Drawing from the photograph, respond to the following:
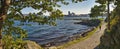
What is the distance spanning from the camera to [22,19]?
1155 centimetres

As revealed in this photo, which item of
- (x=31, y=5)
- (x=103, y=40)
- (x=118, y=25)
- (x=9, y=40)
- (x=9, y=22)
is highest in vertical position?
(x=31, y=5)

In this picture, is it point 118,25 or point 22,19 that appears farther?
point 118,25

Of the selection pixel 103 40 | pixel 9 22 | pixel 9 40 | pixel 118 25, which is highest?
pixel 9 22

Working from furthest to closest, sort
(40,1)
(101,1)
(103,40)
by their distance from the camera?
(101,1)
(103,40)
(40,1)

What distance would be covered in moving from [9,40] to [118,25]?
16.5 m

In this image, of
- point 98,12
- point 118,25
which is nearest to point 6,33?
point 118,25

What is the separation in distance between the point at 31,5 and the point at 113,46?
1751 centimetres

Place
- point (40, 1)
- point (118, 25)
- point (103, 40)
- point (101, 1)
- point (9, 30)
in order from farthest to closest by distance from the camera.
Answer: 1. point (101, 1)
2. point (103, 40)
3. point (118, 25)
4. point (9, 30)
5. point (40, 1)

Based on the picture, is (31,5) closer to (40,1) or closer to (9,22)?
(40,1)

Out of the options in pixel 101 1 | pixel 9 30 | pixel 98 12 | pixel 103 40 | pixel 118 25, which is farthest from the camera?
pixel 98 12

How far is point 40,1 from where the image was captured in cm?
1118

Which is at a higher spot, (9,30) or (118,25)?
A: (9,30)

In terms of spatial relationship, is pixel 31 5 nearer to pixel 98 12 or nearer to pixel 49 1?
pixel 49 1

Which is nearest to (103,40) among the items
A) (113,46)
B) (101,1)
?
(113,46)
